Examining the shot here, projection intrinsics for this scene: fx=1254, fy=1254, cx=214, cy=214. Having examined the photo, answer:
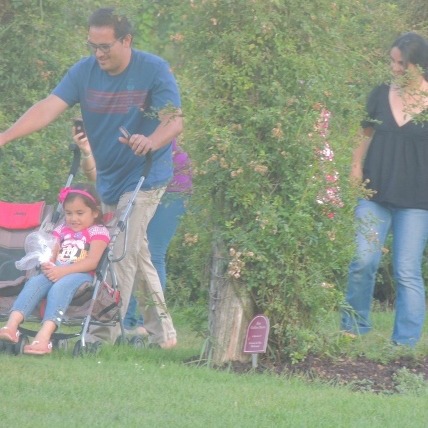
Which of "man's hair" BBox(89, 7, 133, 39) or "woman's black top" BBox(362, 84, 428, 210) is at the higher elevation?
"man's hair" BBox(89, 7, 133, 39)

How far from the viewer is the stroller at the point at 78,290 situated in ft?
24.2

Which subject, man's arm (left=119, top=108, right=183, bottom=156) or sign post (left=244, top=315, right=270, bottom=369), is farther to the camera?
man's arm (left=119, top=108, right=183, bottom=156)

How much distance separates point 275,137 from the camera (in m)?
6.75

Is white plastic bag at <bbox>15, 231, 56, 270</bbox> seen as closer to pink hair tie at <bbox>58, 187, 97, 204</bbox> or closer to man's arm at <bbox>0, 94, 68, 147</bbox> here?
pink hair tie at <bbox>58, 187, 97, 204</bbox>

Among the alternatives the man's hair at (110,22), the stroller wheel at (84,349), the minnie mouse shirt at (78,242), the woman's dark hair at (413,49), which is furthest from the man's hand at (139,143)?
the woman's dark hair at (413,49)

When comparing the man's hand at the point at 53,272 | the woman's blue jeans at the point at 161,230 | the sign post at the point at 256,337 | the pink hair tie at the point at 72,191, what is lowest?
the sign post at the point at 256,337

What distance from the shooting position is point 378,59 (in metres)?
7.60

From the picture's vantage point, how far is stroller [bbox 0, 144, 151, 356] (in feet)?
24.2

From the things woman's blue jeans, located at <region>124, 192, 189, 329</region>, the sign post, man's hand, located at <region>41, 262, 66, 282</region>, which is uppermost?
woman's blue jeans, located at <region>124, 192, 189, 329</region>

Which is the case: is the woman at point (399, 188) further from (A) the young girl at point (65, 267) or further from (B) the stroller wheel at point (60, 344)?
(B) the stroller wheel at point (60, 344)

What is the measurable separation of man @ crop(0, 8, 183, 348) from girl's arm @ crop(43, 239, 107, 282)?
398 mm

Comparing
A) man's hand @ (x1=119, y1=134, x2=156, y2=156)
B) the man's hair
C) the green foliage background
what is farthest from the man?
the green foliage background

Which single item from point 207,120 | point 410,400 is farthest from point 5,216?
point 410,400

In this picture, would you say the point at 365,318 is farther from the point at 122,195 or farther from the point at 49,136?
the point at 49,136
